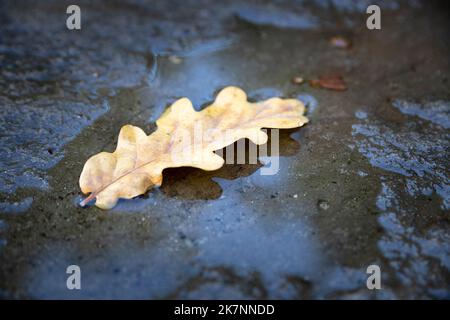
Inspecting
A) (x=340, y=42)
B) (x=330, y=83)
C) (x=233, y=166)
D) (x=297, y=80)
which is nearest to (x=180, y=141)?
(x=233, y=166)

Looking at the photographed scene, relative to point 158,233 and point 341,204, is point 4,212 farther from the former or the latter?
point 341,204

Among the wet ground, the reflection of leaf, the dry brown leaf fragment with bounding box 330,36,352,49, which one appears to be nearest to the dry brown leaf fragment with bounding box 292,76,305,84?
the wet ground

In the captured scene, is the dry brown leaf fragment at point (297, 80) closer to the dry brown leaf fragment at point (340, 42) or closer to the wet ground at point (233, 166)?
the wet ground at point (233, 166)

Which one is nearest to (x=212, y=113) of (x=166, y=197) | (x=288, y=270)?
(x=166, y=197)

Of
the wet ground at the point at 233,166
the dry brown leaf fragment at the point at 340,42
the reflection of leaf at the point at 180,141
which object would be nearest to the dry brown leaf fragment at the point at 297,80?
the wet ground at the point at 233,166

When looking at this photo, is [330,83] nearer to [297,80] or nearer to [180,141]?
[297,80]

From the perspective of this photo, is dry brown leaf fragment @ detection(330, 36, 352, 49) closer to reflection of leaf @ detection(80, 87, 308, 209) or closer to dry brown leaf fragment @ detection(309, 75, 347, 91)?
dry brown leaf fragment @ detection(309, 75, 347, 91)
